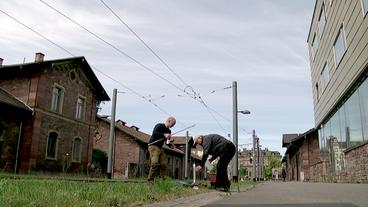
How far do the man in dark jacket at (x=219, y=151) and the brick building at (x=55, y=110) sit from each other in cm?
1526

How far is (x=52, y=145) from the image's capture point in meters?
27.3

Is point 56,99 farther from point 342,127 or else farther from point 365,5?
point 365,5

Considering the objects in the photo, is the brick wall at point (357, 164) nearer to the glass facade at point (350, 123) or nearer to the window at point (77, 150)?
the glass facade at point (350, 123)

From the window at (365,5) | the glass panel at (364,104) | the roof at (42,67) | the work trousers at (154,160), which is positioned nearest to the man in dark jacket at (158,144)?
the work trousers at (154,160)

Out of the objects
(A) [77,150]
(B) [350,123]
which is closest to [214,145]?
(B) [350,123]

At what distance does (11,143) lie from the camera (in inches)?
966

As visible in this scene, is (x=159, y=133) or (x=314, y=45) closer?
(x=159, y=133)

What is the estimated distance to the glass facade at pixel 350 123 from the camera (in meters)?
15.4

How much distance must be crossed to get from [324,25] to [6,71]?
20961mm

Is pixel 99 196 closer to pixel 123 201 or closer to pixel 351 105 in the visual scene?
pixel 123 201

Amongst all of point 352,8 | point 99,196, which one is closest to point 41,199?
point 99,196

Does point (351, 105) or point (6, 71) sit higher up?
point (6, 71)

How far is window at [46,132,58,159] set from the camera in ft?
87.8

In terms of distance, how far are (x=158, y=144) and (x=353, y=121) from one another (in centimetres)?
1113
